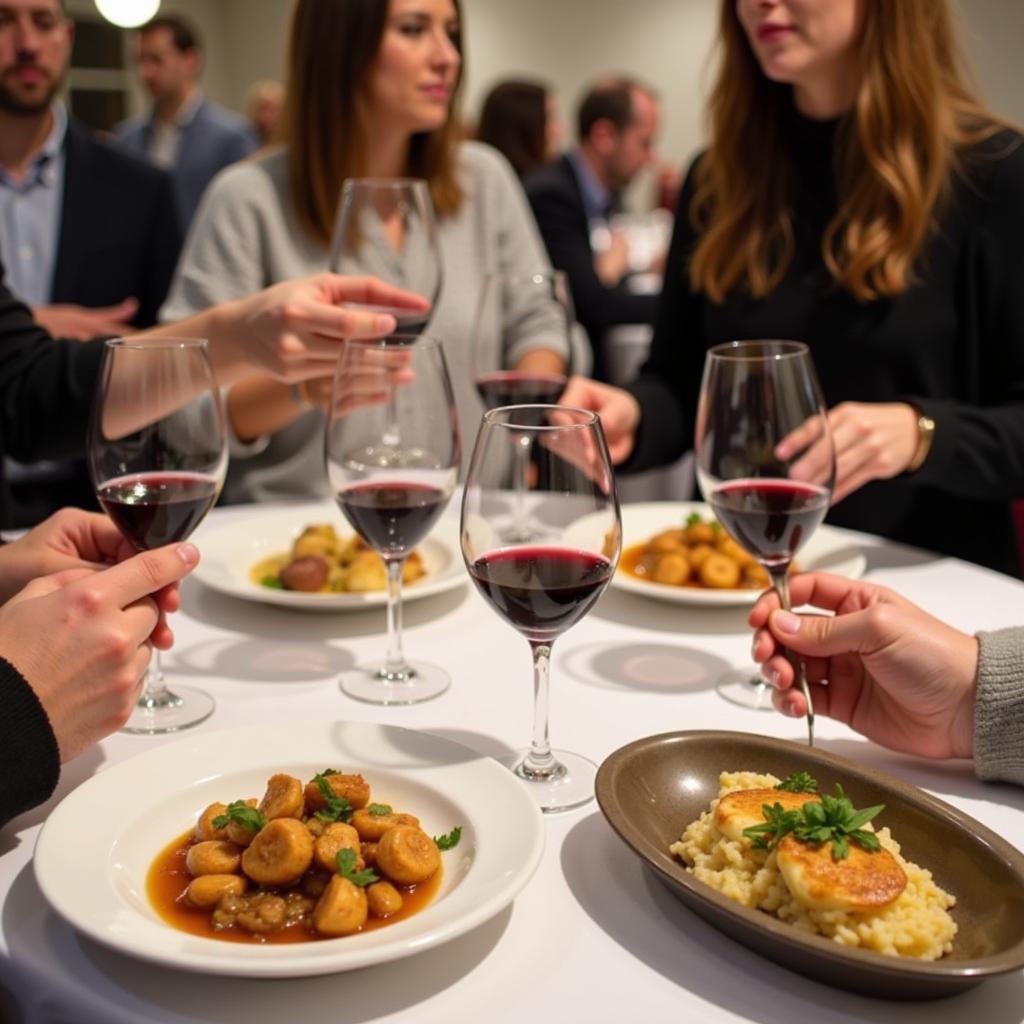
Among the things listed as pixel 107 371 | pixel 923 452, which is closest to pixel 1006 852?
pixel 107 371

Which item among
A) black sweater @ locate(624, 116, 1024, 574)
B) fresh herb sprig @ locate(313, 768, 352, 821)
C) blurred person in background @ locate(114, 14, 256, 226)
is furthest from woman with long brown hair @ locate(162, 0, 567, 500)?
blurred person in background @ locate(114, 14, 256, 226)

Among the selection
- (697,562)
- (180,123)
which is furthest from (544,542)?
(180,123)

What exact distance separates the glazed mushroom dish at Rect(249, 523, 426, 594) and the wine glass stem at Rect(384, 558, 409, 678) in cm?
16

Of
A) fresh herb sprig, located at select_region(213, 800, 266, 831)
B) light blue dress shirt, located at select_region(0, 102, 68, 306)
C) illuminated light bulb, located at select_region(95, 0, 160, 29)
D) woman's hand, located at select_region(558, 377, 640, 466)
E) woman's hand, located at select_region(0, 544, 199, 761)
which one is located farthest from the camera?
illuminated light bulb, located at select_region(95, 0, 160, 29)

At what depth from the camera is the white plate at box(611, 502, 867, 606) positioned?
1.44 m

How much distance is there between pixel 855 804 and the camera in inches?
36.5

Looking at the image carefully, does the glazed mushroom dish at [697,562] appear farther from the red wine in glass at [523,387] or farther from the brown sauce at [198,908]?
the brown sauce at [198,908]

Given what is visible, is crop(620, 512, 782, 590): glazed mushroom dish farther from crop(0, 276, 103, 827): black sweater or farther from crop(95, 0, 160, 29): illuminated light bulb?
crop(95, 0, 160, 29): illuminated light bulb

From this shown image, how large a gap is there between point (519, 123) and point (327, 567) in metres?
4.45

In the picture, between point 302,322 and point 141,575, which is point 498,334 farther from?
point 141,575

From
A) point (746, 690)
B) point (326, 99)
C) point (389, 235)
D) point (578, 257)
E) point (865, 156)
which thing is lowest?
point (746, 690)

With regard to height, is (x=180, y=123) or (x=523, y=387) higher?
(x=180, y=123)

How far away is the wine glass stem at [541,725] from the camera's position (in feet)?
3.36

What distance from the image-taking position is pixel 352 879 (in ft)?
2.62
